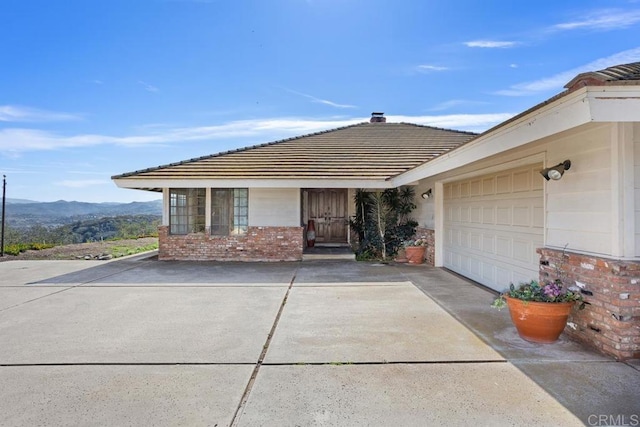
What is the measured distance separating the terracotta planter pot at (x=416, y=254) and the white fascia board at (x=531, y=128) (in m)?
4.09

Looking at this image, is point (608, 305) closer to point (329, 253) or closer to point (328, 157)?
point (329, 253)

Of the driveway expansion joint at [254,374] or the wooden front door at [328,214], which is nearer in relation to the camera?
the driveway expansion joint at [254,374]

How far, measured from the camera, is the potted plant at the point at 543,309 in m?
3.62

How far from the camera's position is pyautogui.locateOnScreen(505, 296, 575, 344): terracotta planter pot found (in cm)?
361

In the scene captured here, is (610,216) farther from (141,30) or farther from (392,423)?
(141,30)

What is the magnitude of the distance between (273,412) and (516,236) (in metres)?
4.84

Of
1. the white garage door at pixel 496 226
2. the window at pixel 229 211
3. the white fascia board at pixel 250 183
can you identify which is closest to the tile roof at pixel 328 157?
the white fascia board at pixel 250 183

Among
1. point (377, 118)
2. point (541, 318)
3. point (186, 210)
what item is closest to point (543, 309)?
point (541, 318)

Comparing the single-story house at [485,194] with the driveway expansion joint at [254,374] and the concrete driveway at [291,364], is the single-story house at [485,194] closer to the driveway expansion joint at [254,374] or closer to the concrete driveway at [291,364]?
the concrete driveway at [291,364]

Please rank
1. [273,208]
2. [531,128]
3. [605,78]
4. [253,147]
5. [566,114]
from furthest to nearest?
[253,147], [273,208], [531,128], [566,114], [605,78]

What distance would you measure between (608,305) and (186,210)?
10185 mm

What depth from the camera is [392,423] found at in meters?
2.31

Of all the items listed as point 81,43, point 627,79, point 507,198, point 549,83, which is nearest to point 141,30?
point 81,43

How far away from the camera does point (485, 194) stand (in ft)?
22.1
